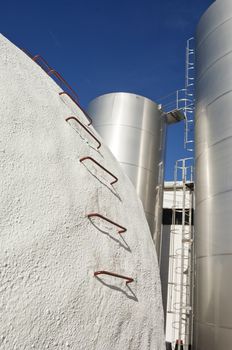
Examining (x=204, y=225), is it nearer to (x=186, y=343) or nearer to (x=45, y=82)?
(x=186, y=343)

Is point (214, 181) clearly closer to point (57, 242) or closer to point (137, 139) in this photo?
point (137, 139)

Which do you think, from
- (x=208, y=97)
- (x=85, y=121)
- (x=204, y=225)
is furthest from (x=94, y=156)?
(x=208, y=97)

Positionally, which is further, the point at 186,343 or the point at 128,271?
the point at 186,343

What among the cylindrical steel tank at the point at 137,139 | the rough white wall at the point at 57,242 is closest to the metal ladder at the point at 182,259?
the cylindrical steel tank at the point at 137,139

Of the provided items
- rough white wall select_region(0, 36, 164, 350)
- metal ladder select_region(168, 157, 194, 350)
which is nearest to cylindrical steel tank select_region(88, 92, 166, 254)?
metal ladder select_region(168, 157, 194, 350)

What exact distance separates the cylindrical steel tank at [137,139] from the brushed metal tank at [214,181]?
274 cm

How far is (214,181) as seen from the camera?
7520 millimetres

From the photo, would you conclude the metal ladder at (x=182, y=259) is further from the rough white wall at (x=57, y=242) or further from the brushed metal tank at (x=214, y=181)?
the rough white wall at (x=57, y=242)

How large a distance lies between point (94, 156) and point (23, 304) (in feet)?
5.85

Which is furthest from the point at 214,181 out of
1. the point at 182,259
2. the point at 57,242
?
the point at 57,242

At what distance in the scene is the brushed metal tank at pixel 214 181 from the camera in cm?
648

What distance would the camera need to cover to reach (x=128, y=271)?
280 centimetres

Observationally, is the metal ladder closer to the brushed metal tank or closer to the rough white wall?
the brushed metal tank

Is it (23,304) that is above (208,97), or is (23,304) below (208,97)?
below
